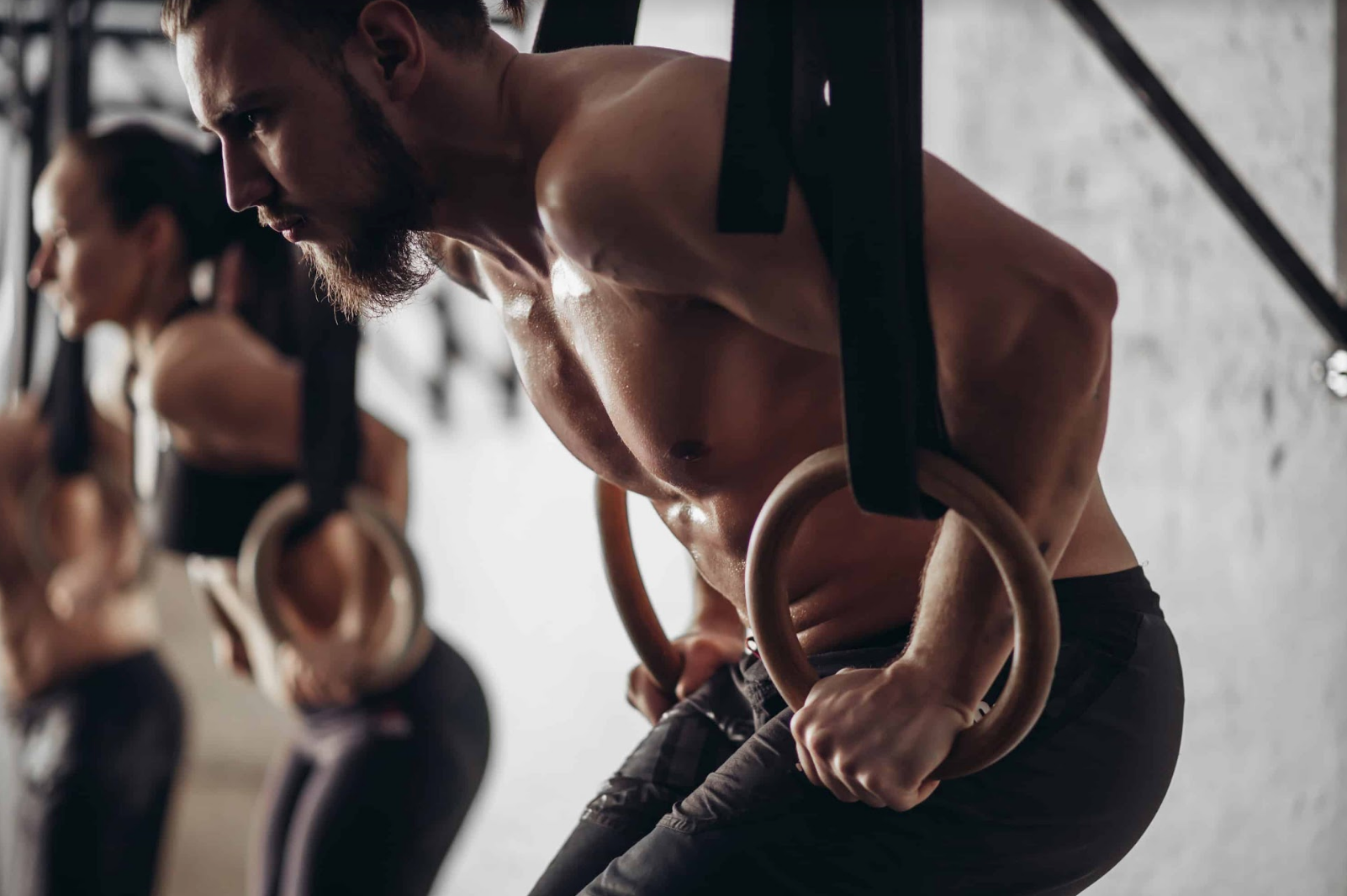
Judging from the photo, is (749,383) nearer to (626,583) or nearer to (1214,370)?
(626,583)

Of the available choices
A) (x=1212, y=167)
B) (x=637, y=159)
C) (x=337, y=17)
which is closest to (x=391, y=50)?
(x=337, y=17)

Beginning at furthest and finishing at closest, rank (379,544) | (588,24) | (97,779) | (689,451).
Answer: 1. (97,779)
2. (379,544)
3. (588,24)
4. (689,451)

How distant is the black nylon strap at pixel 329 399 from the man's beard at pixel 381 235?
0.53 m

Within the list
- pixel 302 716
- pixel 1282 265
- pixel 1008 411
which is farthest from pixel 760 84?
pixel 302 716

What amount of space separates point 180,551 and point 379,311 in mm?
753

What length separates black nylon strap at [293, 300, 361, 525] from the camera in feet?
3.53

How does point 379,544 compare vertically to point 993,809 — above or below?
below

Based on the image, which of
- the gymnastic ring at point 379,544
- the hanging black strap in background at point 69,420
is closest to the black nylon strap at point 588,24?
the gymnastic ring at point 379,544

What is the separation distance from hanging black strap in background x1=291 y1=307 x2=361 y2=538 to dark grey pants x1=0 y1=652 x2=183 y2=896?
497 millimetres

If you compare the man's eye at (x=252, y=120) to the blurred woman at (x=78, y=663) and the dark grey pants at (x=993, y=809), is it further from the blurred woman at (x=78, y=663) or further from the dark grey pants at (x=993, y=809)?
the blurred woman at (x=78, y=663)

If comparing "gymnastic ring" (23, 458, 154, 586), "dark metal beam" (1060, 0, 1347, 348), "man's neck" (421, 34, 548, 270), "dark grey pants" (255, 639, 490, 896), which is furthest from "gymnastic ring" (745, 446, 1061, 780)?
"gymnastic ring" (23, 458, 154, 586)

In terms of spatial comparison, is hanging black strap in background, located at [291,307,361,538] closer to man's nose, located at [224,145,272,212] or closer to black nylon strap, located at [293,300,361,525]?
black nylon strap, located at [293,300,361,525]

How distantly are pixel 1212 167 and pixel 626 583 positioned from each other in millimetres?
421

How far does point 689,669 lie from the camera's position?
0.62 meters
